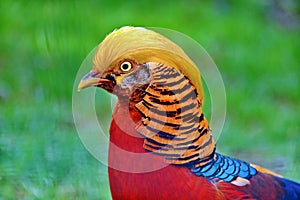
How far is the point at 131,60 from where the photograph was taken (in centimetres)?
257

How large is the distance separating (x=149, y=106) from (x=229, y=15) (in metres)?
5.50

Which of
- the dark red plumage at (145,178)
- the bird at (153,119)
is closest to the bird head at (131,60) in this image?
the bird at (153,119)

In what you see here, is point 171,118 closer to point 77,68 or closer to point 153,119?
point 153,119

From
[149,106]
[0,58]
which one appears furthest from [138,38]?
[0,58]

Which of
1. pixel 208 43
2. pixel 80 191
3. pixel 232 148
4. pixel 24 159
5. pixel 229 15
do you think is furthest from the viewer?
pixel 229 15

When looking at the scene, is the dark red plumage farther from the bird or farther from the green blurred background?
the green blurred background

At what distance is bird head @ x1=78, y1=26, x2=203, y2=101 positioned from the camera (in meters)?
2.56

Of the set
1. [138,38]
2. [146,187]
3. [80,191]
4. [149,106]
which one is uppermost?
[138,38]

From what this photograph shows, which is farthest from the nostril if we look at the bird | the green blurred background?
the green blurred background

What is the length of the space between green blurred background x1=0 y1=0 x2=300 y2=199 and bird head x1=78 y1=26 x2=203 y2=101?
1.15m

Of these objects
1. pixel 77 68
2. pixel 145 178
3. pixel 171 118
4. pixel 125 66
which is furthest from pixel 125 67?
pixel 77 68

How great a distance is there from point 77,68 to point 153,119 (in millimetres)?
2074

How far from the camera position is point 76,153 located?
4.04 meters

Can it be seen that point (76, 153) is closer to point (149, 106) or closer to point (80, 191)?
point (80, 191)
